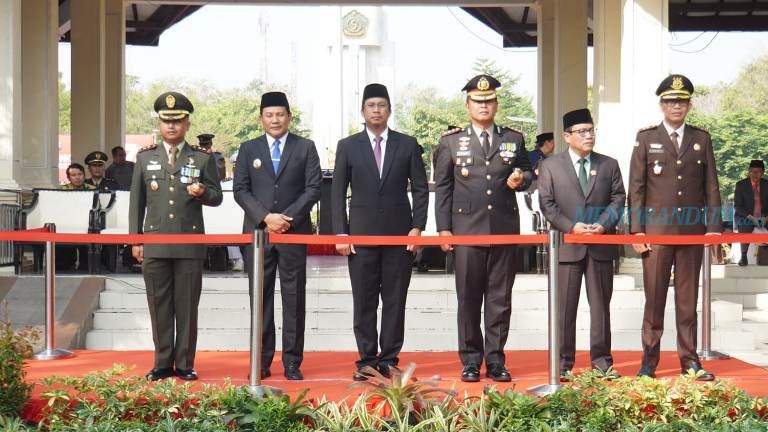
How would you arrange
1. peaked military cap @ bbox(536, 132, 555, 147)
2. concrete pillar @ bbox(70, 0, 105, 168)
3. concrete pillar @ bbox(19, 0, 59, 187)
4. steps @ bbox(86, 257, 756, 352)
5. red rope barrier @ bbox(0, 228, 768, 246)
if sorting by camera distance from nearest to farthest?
red rope barrier @ bbox(0, 228, 768, 246) → steps @ bbox(86, 257, 756, 352) → peaked military cap @ bbox(536, 132, 555, 147) → concrete pillar @ bbox(19, 0, 59, 187) → concrete pillar @ bbox(70, 0, 105, 168)

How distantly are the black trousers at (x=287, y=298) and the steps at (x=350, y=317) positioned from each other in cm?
291

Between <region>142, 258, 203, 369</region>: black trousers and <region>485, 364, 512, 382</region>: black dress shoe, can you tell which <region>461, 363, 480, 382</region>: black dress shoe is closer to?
<region>485, 364, 512, 382</region>: black dress shoe

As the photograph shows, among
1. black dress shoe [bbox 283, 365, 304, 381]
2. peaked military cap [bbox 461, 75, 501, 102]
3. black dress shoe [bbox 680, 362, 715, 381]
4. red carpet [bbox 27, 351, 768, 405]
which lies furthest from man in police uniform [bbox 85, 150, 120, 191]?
black dress shoe [bbox 680, 362, 715, 381]

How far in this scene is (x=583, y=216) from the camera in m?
7.95

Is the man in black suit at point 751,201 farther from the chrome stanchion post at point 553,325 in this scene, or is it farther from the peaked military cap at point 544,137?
the chrome stanchion post at point 553,325

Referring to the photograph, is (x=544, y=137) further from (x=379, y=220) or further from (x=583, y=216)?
(x=379, y=220)

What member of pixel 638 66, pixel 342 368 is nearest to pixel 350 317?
pixel 342 368

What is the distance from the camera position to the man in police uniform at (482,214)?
7.68m

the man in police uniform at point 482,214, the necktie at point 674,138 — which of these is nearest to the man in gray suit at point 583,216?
the man in police uniform at point 482,214

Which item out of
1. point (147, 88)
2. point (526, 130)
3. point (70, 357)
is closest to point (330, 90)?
point (526, 130)

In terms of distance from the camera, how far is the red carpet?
7.38m

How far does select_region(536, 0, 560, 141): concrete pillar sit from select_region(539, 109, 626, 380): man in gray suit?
1337 centimetres

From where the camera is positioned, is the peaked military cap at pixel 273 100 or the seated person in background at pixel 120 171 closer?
the peaked military cap at pixel 273 100

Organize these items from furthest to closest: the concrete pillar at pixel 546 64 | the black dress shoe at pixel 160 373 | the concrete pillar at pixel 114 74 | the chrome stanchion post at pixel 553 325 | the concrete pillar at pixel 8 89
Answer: the concrete pillar at pixel 114 74, the concrete pillar at pixel 546 64, the concrete pillar at pixel 8 89, the black dress shoe at pixel 160 373, the chrome stanchion post at pixel 553 325
